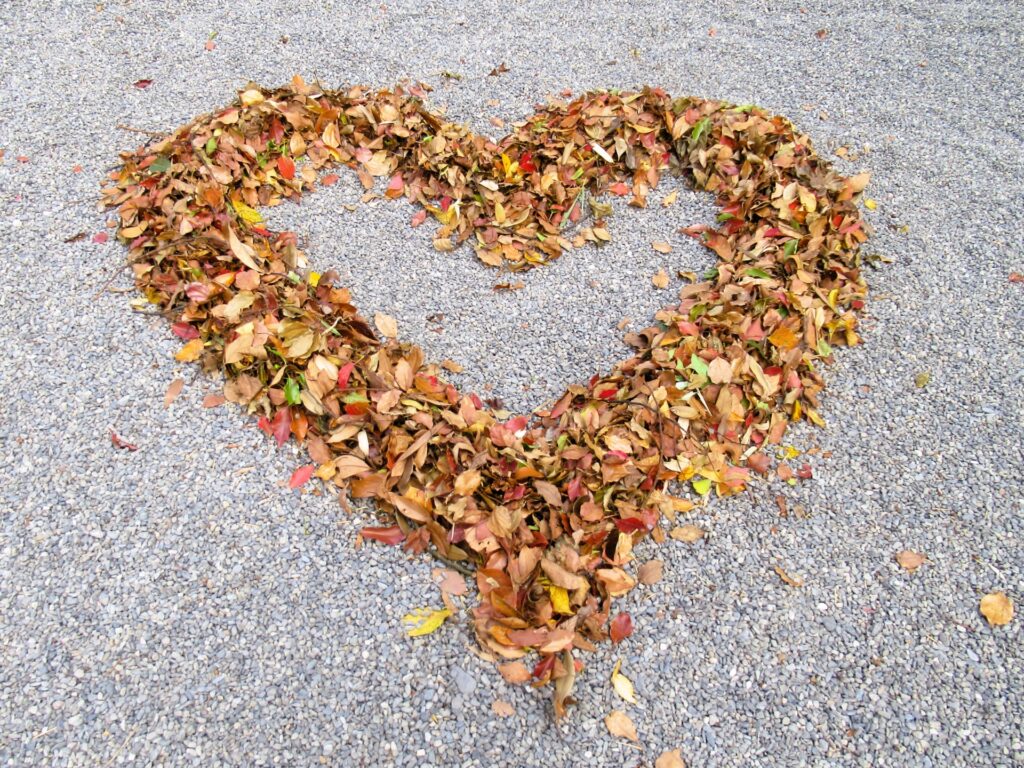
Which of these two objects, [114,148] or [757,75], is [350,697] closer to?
[114,148]

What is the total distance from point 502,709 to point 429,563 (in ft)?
1.65

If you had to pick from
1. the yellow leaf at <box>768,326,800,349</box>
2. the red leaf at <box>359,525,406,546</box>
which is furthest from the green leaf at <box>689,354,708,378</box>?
the red leaf at <box>359,525,406,546</box>

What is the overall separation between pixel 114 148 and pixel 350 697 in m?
3.17

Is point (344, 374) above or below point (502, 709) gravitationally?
above

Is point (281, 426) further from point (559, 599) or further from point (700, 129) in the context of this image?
point (700, 129)

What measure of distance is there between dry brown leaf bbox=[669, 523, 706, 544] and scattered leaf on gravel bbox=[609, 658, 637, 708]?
0.51 meters

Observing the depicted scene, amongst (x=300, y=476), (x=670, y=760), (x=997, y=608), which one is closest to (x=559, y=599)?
(x=670, y=760)

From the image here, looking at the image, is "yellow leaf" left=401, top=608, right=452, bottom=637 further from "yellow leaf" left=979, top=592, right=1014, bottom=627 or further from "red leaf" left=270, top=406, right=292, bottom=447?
"yellow leaf" left=979, top=592, right=1014, bottom=627

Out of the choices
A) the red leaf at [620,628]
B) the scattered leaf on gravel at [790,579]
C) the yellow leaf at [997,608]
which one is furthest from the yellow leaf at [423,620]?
the yellow leaf at [997,608]

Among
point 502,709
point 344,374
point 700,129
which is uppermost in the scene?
point 700,129

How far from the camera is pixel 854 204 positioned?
12.0ft

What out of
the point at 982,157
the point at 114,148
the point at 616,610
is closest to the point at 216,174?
the point at 114,148

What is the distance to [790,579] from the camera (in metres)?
2.35

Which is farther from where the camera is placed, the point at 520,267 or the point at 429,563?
the point at 520,267
